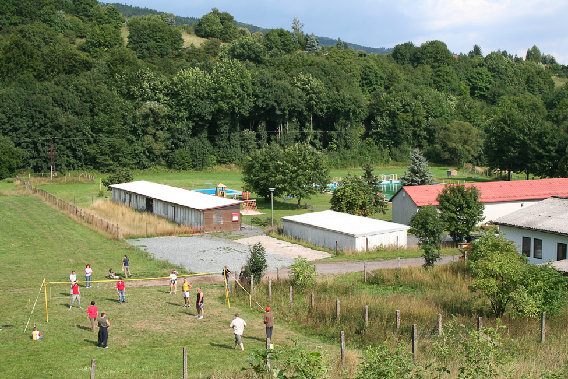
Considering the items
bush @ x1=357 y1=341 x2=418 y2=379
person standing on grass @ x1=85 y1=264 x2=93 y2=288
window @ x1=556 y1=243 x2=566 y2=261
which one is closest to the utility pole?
person standing on grass @ x1=85 y1=264 x2=93 y2=288

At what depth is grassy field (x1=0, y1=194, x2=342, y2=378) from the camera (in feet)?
65.5

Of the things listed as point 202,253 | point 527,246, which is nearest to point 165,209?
point 202,253

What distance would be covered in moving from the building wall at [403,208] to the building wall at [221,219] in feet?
42.0

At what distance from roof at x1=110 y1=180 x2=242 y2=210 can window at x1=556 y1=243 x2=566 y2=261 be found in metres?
24.1

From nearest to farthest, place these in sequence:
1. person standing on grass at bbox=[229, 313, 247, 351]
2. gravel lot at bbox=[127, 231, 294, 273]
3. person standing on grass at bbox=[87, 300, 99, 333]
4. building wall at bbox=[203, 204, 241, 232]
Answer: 1. person standing on grass at bbox=[229, 313, 247, 351]
2. person standing on grass at bbox=[87, 300, 99, 333]
3. gravel lot at bbox=[127, 231, 294, 273]
4. building wall at bbox=[203, 204, 241, 232]

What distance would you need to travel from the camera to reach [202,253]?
41.7m

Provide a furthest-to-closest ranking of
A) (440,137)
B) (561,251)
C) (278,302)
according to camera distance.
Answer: (440,137) < (561,251) < (278,302)

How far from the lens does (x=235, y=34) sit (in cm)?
16238

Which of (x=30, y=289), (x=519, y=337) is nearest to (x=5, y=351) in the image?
(x=30, y=289)

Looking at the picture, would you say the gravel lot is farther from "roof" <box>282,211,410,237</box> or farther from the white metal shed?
"roof" <box>282,211,410,237</box>

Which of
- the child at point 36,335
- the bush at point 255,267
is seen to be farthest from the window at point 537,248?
the child at point 36,335

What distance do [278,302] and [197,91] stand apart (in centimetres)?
7183

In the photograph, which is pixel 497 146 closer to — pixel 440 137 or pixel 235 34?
pixel 440 137

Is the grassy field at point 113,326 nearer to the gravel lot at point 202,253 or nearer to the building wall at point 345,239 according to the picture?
the gravel lot at point 202,253
